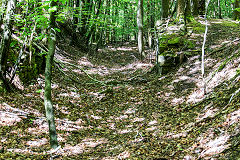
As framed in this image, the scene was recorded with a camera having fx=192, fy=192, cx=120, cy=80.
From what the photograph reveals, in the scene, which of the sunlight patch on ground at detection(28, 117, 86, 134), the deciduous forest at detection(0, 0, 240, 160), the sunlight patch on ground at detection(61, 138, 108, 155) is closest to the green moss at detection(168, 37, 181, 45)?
the deciduous forest at detection(0, 0, 240, 160)

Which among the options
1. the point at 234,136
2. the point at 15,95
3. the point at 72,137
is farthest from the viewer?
the point at 15,95

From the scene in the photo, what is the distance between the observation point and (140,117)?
26.8ft

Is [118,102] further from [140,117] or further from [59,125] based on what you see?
[59,125]

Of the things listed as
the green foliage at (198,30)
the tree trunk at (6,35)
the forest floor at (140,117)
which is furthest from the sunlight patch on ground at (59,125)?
the green foliage at (198,30)

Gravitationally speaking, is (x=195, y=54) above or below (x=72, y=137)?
above

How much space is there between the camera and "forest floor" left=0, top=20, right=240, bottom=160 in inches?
188

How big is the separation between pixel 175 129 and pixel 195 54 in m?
6.96

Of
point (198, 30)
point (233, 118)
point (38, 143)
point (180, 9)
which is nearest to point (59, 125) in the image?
point (38, 143)

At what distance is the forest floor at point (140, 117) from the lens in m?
4.76

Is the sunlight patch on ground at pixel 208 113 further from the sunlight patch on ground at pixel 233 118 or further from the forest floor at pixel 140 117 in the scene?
the sunlight patch on ground at pixel 233 118

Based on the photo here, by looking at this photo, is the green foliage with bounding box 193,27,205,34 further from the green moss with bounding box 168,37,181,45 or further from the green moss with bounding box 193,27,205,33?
the green moss with bounding box 168,37,181,45

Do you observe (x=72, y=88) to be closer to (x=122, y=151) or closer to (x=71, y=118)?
(x=71, y=118)

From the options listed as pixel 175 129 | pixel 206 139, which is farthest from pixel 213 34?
pixel 206 139

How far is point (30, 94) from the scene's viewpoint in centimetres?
845
